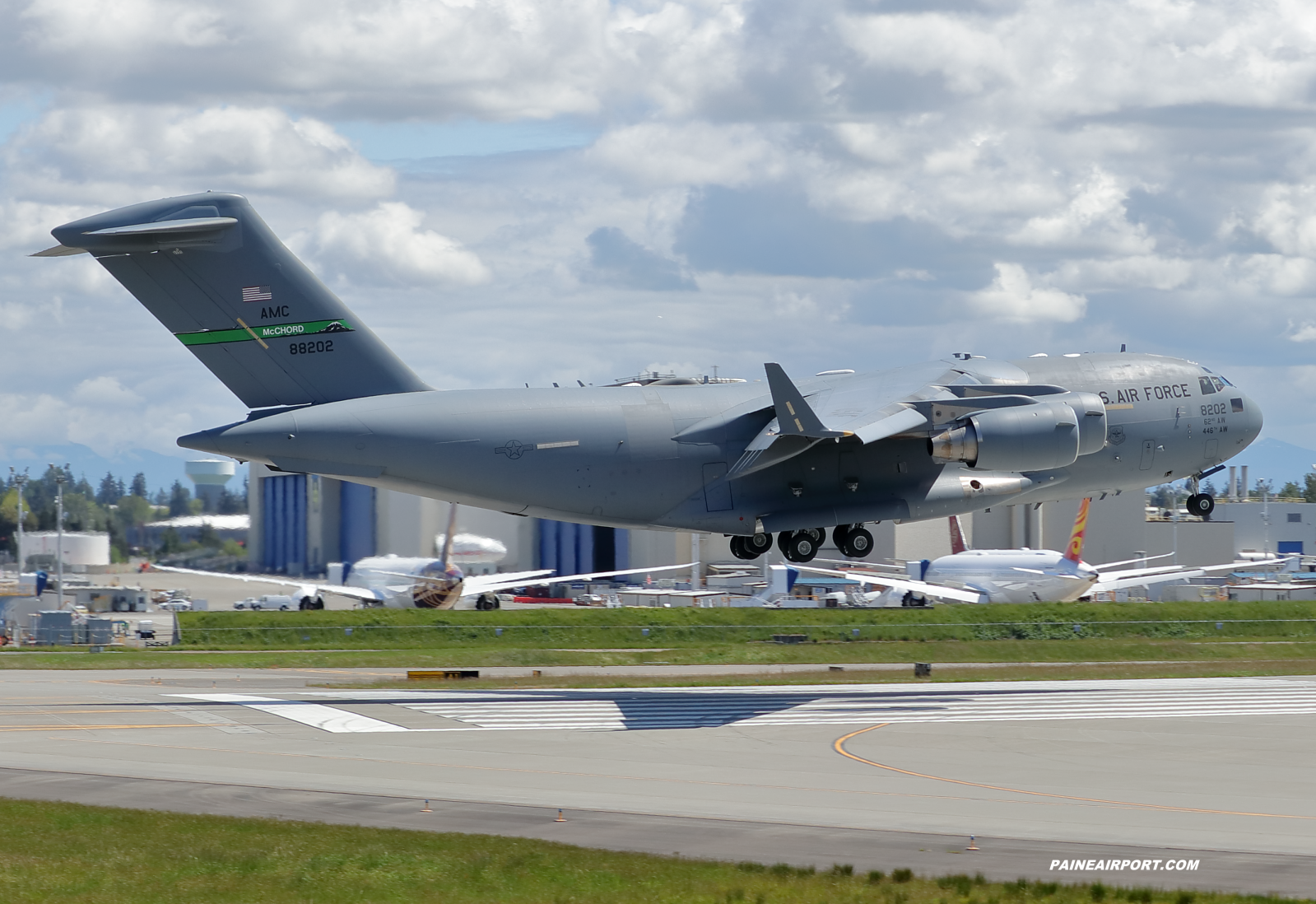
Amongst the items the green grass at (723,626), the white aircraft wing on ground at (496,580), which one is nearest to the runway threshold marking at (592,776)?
the green grass at (723,626)

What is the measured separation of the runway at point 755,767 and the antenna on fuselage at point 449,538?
58.6 feet

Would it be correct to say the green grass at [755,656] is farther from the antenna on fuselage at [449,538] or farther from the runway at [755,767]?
the runway at [755,767]

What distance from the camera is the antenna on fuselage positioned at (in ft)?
166

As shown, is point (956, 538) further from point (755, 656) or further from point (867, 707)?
point (867, 707)

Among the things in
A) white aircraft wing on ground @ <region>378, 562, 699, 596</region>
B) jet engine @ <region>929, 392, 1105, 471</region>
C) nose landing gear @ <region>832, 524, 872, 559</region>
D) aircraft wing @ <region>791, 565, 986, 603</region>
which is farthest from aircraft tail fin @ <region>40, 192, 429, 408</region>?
aircraft wing @ <region>791, 565, 986, 603</region>

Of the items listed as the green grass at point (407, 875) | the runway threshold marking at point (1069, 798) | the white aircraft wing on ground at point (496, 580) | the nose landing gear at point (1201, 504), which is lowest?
the runway threshold marking at point (1069, 798)

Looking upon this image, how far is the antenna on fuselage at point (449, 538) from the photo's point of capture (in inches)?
1991

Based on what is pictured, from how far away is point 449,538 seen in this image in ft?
167

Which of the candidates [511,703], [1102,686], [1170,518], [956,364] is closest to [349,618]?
[511,703]

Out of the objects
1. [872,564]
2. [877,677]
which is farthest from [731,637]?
[877,677]

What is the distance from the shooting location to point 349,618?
5034 cm

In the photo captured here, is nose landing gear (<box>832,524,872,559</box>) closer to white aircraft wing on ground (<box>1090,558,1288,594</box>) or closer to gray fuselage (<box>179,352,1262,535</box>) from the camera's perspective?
gray fuselage (<box>179,352,1262,535</box>)

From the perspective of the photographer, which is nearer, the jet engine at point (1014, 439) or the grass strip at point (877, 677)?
the jet engine at point (1014, 439)

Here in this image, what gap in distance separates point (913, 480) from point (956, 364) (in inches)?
90.5
